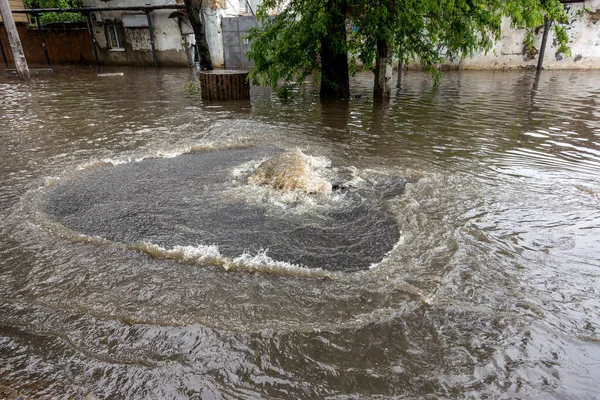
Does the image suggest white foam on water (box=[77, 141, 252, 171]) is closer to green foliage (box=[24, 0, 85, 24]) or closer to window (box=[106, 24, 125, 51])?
window (box=[106, 24, 125, 51])

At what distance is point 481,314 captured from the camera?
283cm

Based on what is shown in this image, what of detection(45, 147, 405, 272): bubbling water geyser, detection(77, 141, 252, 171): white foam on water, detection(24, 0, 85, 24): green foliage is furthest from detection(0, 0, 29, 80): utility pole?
detection(45, 147, 405, 272): bubbling water geyser

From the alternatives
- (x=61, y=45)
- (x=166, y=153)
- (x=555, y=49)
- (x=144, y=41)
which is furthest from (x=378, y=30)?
(x=61, y=45)

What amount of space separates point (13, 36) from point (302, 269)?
1698 cm

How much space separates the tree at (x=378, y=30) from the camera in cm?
878

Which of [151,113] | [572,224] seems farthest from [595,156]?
[151,113]

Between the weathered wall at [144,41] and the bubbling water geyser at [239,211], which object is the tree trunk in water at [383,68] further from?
the weathered wall at [144,41]

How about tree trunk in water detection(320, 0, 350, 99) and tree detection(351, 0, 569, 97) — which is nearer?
tree detection(351, 0, 569, 97)

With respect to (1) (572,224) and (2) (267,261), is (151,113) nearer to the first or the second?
(2) (267,261)

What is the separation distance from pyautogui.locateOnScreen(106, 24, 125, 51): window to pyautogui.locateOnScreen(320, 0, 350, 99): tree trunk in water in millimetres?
18740

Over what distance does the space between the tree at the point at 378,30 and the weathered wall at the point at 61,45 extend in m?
21.1

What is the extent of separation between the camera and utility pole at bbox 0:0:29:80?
46.3 feet

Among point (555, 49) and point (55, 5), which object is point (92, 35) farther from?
point (555, 49)

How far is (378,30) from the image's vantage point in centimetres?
936
